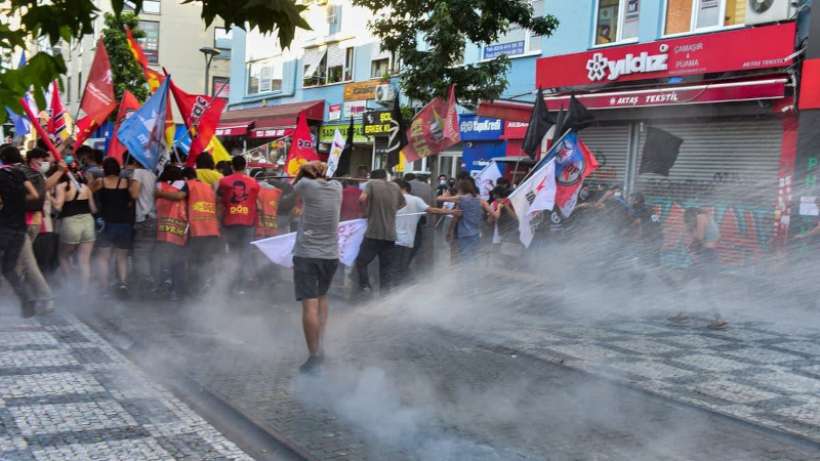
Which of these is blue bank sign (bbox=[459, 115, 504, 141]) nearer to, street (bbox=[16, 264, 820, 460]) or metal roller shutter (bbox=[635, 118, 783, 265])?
A: metal roller shutter (bbox=[635, 118, 783, 265])

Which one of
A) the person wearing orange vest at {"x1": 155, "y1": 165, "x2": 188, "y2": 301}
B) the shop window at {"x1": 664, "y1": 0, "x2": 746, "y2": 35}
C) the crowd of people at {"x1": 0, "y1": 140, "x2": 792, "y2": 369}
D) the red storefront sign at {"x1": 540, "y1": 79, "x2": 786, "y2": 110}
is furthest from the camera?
the shop window at {"x1": 664, "y1": 0, "x2": 746, "y2": 35}

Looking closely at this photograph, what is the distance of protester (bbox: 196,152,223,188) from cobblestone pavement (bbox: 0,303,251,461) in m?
3.47

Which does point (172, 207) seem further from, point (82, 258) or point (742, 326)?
point (742, 326)

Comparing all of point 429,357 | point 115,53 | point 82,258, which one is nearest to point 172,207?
point 82,258

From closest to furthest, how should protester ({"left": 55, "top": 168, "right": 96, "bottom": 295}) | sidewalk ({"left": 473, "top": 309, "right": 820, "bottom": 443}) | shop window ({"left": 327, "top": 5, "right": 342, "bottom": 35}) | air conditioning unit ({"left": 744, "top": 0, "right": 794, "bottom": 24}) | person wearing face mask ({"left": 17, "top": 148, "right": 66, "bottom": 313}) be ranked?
1. sidewalk ({"left": 473, "top": 309, "right": 820, "bottom": 443})
2. person wearing face mask ({"left": 17, "top": 148, "right": 66, "bottom": 313})
3. protester ({"left": 55, "top": 168, "right": 96, "bottom": 295})
4. air conditioning unit ({"left": 744, "top": 0, "right": 794, "bottom": 24})
5. shop window ({"left": 327, "top": 5, "right": 342, "bottom": 35})

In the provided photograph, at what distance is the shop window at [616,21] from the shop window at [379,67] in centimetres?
897

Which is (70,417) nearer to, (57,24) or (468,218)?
(57,24)

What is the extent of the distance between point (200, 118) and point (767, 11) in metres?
9.40

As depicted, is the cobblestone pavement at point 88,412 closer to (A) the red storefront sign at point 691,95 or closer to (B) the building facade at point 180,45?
(A) the red storefront sign at point 691,95

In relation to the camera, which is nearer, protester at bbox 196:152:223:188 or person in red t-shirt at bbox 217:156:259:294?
person in red t-shirt at bbox 217:156:259:294

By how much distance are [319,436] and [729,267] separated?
886 centimetres

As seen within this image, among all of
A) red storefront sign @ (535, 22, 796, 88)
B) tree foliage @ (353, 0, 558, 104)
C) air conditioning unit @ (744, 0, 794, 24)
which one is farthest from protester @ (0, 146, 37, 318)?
air conditioning unit @ (744, 0, 794, 24)

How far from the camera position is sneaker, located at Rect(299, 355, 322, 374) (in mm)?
5871

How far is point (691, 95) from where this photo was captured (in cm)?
1426
